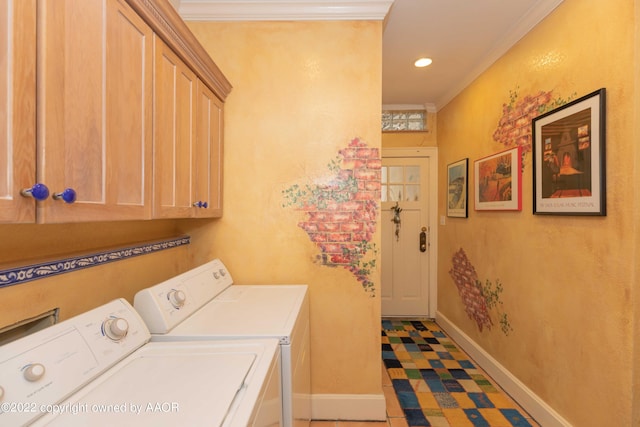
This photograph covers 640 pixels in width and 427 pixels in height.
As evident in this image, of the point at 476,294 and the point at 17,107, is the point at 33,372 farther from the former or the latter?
the point at 476,294

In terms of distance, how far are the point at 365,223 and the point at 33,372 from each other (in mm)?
1577

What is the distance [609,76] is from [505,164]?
87 cm

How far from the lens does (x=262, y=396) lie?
0.82 meters

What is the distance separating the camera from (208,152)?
64.3 inches

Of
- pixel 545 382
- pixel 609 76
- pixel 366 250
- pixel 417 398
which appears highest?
pixel 609 76

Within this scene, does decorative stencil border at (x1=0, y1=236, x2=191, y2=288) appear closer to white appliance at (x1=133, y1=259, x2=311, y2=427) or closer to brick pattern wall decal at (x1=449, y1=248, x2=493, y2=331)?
white appliance at (x1=133, y1=259, x2=311, y2=427)

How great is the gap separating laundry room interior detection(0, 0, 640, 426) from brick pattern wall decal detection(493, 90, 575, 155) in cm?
1

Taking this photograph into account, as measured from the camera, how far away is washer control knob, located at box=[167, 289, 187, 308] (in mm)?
1239

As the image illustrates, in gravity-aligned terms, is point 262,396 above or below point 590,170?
below

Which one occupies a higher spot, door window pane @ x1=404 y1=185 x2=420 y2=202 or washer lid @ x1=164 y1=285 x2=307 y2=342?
door window pane @ x1=404 y1=185 x2=420 y2=202

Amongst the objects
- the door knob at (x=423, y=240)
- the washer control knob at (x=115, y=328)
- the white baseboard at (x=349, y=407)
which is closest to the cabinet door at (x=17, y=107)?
the washer control knob at (x=115, y=328)

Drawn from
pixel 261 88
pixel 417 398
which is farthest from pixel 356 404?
pixel 261 88

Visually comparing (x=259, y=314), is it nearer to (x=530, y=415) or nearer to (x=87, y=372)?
(x=87, y=372)

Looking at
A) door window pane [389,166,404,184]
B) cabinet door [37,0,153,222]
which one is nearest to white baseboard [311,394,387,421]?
cabinet door [37,0,153,222]
